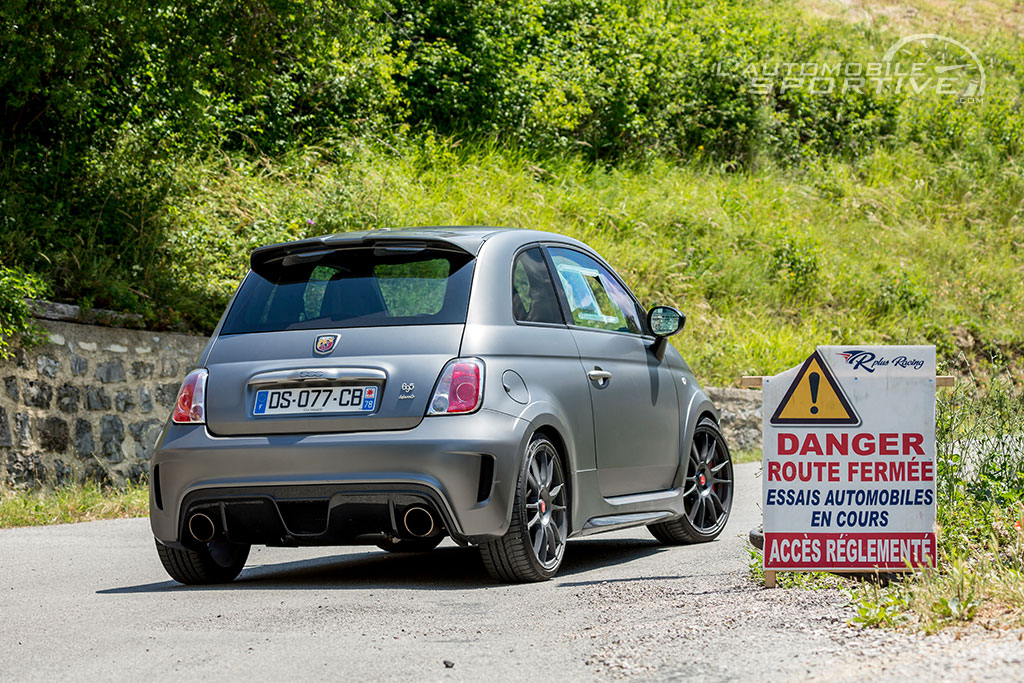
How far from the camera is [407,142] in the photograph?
2156 cm

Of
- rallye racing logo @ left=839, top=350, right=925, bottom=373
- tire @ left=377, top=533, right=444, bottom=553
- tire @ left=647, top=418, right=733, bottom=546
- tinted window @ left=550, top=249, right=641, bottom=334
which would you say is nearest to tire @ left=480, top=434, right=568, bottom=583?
Answer: tire @ left=377, top=533, right=444, bottom=553

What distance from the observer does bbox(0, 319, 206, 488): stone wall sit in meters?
11.3

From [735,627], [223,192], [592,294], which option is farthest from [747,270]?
[735,627]

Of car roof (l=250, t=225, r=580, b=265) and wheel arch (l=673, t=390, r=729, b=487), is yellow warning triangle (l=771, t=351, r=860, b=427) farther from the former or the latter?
wheel arch (l=673, t=390, r=729, b=487)

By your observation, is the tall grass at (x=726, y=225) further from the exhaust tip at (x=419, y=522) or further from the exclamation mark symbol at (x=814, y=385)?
the exclamation mark symbol at (x=814, y=385)

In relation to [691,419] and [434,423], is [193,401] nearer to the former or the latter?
[434,423]

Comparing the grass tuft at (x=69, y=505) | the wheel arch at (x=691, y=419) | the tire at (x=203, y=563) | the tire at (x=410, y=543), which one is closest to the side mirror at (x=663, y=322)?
the wheel arch at (x=691, y=419)

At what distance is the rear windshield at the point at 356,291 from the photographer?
6.48 m

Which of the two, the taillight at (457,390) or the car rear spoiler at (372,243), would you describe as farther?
the car rear spoiler at (372,243)

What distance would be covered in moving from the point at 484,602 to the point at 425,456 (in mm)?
724

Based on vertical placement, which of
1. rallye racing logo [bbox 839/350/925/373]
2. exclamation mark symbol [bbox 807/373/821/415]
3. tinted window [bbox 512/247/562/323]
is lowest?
exclamation mark symbol [bbox 807/373/821/415]

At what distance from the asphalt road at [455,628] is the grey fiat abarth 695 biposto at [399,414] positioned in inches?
12.9

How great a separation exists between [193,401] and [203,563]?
3.00 ft

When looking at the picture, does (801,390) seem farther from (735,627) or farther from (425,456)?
(425,456)
